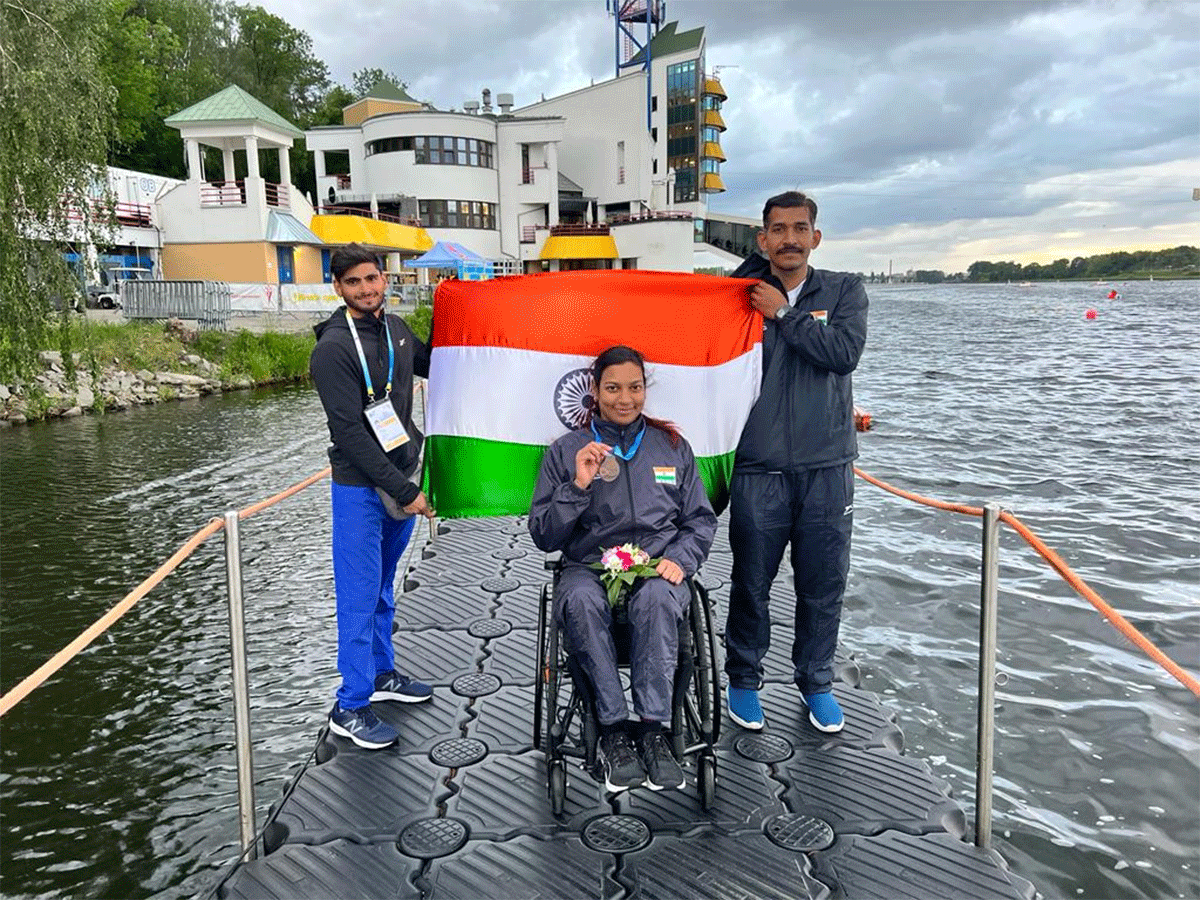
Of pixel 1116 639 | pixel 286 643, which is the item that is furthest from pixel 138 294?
pixel 1116 639

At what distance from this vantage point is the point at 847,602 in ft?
22.4

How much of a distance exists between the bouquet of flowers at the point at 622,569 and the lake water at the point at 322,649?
2.24m

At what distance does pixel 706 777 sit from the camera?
2980 mm

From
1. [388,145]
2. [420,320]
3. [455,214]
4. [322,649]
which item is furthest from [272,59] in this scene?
[322,649]

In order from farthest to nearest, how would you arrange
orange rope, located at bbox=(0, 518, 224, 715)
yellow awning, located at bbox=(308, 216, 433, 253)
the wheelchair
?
yellow awning, located at bbox=(308, 216, 433, 253), the wheelchair, orange rope, located at bbox=(0, 518, 224, 715)

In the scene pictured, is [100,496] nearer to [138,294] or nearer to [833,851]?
[833,851]

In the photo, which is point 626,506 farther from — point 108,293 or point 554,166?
point 554,166

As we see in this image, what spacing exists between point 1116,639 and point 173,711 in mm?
6543

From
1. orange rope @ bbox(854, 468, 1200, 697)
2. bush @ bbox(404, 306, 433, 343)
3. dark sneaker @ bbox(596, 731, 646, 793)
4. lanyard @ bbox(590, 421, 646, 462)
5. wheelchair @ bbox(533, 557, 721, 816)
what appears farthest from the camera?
bush @ bbox(404, 306, 433, 343)

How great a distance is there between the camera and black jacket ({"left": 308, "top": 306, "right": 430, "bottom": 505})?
3.28 meters

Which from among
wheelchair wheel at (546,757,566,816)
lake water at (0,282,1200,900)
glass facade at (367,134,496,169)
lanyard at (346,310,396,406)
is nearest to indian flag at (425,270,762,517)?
lanyard at (346,310,396,406)

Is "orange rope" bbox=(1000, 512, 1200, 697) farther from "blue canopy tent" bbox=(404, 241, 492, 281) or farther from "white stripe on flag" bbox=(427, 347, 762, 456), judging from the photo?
"blue canopy tent" bbox=(404, 241, 492, 281)

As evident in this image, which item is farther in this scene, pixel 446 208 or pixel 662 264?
pixel 662 264

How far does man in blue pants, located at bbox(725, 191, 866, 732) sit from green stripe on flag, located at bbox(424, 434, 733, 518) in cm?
36
